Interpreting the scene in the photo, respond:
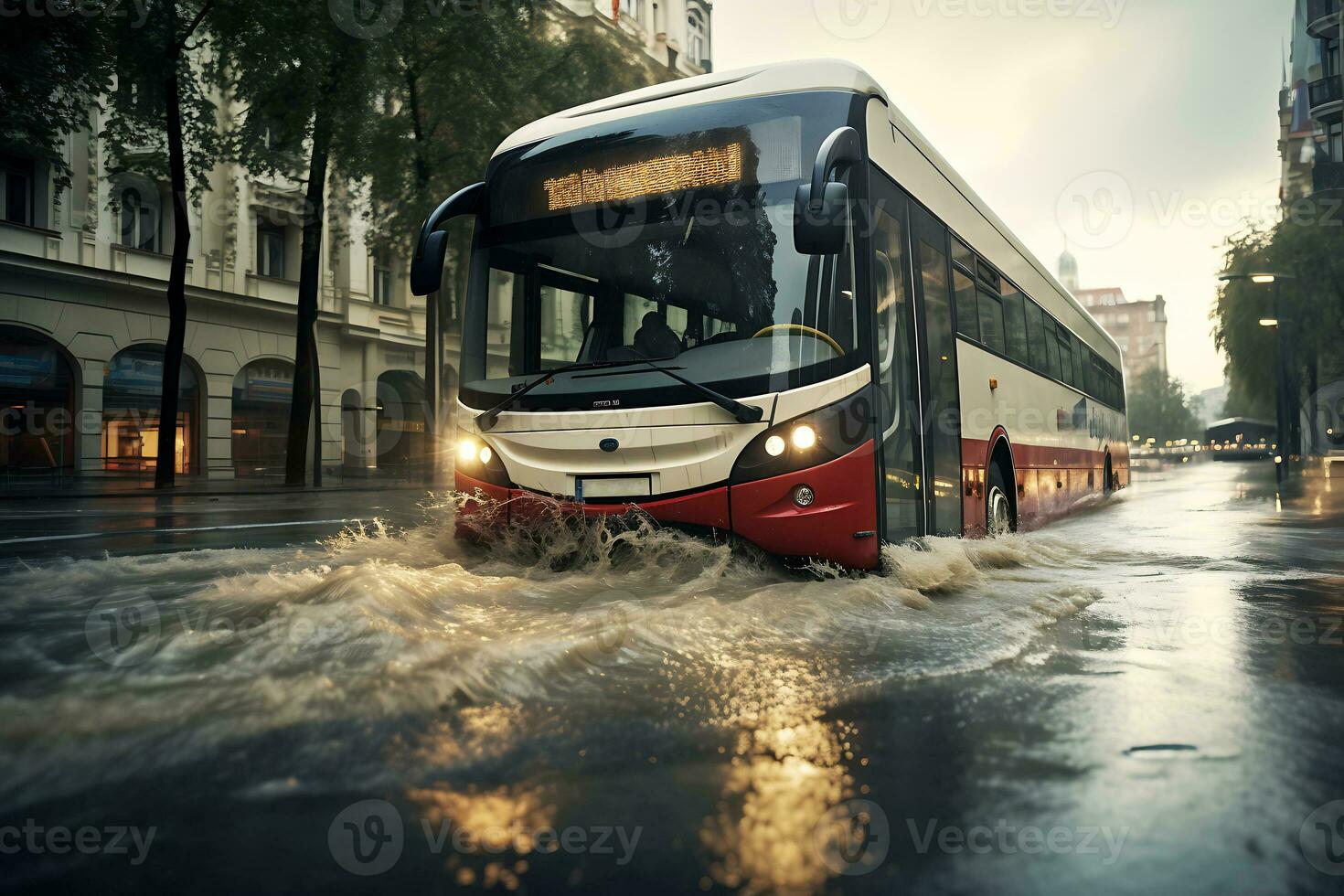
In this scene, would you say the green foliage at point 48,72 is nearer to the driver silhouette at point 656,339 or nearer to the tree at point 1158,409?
the driver silhouette at point 656,339

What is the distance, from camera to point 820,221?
548 cm

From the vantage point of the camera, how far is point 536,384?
6.58 metres

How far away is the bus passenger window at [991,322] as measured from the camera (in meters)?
9.47

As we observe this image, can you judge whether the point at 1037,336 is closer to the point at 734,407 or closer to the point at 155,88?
the point at 734,407

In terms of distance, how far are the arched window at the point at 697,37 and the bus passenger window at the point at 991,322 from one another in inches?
1920

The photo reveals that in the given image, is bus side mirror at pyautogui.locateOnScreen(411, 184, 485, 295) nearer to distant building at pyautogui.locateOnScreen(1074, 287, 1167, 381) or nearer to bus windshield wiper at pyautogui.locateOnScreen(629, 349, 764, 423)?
bus windshield wiper at pyautogui.locateOnScreen(629, 349, 764, 423)

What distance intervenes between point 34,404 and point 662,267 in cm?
2258

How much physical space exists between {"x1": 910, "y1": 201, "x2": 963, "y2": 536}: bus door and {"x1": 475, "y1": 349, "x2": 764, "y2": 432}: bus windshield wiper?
75.3 inches

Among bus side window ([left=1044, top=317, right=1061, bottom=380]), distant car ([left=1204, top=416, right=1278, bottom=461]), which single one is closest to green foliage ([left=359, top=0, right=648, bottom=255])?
bus side window ([left=1044, top=317, right=1061, bottom=380])

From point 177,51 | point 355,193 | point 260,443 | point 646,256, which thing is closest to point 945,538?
point 646,256

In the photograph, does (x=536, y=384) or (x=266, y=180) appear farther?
(x=266, y=180)

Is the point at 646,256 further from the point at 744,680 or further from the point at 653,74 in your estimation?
the point at 653,74

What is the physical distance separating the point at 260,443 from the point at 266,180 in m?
7.24

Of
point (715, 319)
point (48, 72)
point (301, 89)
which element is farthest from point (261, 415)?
point (715, 319)
